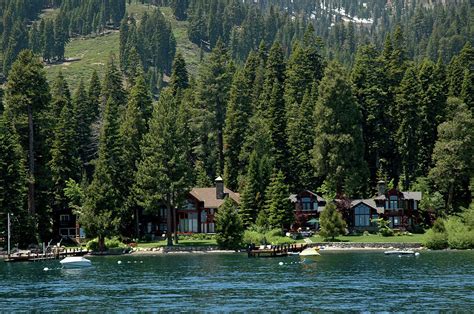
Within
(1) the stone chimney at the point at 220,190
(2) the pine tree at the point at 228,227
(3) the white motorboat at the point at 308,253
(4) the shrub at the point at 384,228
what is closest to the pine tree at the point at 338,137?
(4) the shrub at the point at 384,228

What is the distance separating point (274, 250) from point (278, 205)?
15.0m

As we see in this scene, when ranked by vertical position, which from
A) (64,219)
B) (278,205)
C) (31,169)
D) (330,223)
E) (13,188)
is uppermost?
(31,169)

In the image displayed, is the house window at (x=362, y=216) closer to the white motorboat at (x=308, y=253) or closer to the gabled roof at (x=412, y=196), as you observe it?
the gabled roof at (x=412, y=196)

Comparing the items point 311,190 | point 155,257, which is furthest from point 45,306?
point 311,190

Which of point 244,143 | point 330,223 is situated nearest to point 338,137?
point 330,223

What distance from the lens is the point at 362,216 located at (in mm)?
125375

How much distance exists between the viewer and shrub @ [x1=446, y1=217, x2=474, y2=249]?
353ft

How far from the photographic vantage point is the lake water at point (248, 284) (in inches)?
2371

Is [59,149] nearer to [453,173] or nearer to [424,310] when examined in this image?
[453,173]

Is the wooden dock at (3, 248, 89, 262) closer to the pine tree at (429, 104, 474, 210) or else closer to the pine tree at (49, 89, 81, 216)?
the pine tree at (49, 89, 81, 216)

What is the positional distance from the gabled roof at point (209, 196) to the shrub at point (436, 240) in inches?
1144

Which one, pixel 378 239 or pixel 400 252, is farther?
pixel 378 239

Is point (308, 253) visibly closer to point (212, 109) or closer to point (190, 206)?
point (190, 206)

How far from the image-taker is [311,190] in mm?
133500
